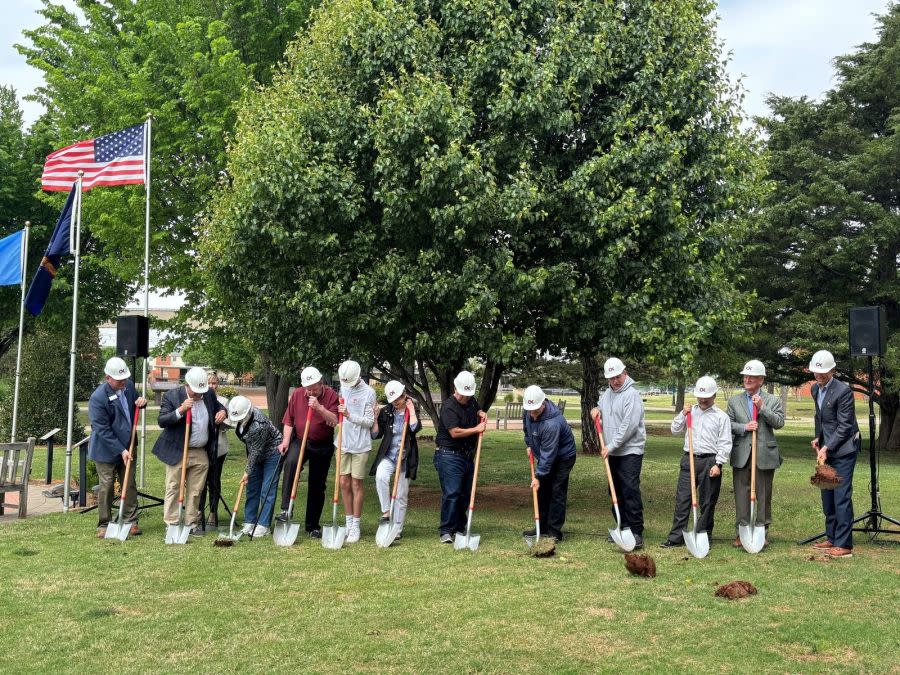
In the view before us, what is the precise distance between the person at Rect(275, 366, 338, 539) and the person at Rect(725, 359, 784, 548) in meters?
4.64

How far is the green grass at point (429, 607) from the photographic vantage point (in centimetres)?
541

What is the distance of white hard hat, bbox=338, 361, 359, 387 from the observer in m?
9.39

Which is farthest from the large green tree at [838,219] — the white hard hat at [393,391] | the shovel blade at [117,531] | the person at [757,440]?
the shovel blade at [117,531]

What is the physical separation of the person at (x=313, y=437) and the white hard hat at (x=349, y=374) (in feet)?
1.03

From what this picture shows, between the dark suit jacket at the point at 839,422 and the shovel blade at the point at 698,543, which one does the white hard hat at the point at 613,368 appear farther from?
the dark suit jacket at the point at 839,422

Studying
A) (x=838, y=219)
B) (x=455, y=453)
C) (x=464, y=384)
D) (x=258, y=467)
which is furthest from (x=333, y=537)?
(x=838, y=219)

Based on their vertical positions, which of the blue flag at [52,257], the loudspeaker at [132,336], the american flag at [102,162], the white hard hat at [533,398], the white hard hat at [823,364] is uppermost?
the american flag at [102,162]

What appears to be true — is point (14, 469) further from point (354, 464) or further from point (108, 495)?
point (354, 464)

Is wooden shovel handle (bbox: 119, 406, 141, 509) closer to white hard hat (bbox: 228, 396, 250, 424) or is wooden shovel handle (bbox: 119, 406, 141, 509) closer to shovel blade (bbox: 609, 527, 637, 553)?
white hard hat (bbox: 228, 396, 250, 424)

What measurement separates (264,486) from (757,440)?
5.68 metres

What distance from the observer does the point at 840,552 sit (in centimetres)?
860

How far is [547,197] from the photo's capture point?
10562 millimetres

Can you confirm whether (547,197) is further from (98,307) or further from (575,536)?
(98,307)

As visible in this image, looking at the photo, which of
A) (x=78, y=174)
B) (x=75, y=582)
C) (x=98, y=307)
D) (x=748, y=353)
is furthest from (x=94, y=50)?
(x=748, y=353)
